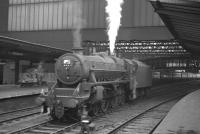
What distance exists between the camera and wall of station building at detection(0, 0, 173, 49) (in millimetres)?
33656

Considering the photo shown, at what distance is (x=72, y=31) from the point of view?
3644cm

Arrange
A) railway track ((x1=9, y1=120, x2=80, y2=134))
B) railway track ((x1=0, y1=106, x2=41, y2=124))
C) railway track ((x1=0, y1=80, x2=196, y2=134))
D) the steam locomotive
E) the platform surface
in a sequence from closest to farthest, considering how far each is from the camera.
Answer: the platform surface
railway track ((x1=9, y1=120, x2=80, y2=134))
railway track ((x1=0, y1=80, x2=196, y2=134))
the steam locomotive
railway track ((x1=0, y1=106, x2=41, y2=124))

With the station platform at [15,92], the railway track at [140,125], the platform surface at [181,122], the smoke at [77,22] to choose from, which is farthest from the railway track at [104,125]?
the smoke at [77,22]

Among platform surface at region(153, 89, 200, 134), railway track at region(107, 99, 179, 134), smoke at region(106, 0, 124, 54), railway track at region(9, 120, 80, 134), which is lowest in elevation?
railway track at region(107, 99, 179, 134)

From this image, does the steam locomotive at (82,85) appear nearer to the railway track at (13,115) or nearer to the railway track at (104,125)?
the railway track at (104,125)

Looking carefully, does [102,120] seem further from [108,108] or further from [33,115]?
[33,115]

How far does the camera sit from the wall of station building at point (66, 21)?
1325 inches

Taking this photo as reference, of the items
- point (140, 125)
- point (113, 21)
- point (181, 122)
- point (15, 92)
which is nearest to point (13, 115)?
point (15, 92)

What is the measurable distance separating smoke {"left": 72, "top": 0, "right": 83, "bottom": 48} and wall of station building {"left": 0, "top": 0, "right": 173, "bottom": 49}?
0.25m

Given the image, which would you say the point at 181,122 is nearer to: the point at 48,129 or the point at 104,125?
the point at 104,125

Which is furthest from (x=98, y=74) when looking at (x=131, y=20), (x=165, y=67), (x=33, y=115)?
(x=165, y=67)

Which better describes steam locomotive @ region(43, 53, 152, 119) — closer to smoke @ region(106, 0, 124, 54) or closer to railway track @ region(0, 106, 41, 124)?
railway track @ region(0, 106, 41, 124)

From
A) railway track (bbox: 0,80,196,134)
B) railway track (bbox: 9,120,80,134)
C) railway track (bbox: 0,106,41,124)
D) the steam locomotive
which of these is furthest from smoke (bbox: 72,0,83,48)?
railway track (bbox: 9,120,80,134)

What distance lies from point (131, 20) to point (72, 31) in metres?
7.05
